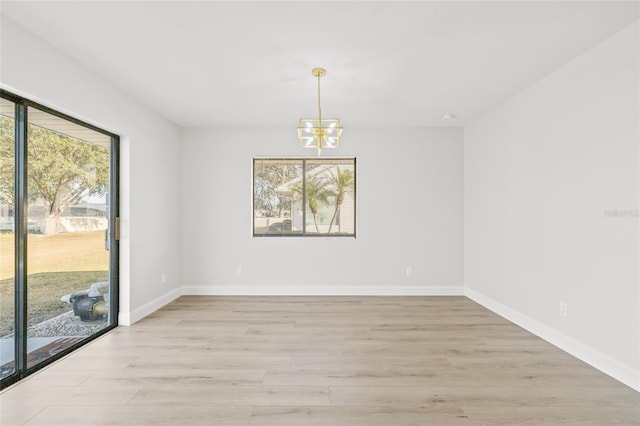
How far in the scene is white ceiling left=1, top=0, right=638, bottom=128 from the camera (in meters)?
2.12

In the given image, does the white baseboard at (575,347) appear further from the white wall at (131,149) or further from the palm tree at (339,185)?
the white wall at (131,149)

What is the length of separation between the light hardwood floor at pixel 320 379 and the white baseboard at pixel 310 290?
114 centimetres

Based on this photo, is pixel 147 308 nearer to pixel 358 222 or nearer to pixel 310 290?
pixel 310 290

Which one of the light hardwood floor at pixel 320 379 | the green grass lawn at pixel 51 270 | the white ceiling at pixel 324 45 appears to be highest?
the white ceiling at pixel 324 45

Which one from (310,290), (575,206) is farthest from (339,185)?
(575,206)

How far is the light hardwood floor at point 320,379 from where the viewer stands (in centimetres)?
199

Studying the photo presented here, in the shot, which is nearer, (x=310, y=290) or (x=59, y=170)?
(x=59, y=170)

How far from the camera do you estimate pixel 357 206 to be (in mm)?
4898

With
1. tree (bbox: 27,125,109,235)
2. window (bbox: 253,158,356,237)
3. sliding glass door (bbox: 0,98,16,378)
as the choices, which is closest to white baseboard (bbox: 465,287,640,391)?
window (bbox: 253,158,356,237)

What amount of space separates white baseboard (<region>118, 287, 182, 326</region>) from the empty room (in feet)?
0.09

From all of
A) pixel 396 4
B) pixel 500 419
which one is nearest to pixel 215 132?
pixel 396 4

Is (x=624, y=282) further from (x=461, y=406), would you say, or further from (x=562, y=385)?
(x=461, y=406)

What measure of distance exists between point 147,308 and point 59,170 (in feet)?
6.30

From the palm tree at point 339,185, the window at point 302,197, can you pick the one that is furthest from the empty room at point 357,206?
the window at point 302,197
